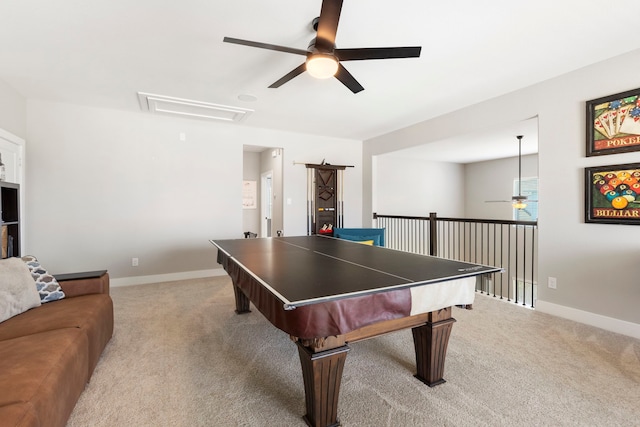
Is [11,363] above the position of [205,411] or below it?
above

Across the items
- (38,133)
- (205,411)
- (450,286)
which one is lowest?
(205,411)

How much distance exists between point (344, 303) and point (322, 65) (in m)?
1.71

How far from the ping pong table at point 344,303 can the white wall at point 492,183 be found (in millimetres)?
6227

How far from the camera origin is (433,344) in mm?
1865

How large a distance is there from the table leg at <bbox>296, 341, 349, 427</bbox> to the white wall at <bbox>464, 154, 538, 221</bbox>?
7.25 meters

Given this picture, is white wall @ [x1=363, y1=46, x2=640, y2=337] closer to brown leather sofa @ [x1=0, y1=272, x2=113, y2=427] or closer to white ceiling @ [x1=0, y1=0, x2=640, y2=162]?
white ceiling @ [x1=0, y1=0, x2=640, y2=162]

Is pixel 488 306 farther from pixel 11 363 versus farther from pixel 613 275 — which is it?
pixel 11 363

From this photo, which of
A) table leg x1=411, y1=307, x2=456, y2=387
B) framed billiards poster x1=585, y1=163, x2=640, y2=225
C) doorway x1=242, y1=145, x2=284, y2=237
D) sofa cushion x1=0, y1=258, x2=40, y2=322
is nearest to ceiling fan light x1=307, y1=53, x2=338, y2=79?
table leg x1=411, y1=307, x2=456, y2=387

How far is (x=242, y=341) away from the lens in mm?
2549

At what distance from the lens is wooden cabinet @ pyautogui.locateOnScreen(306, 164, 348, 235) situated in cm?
580

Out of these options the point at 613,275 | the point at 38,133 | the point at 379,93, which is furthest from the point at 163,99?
the point at 613,275

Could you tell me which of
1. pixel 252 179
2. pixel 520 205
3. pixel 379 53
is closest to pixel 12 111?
pixel 379 53

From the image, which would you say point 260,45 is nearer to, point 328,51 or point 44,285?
point 328,51

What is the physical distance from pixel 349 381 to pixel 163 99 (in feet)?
12.4
